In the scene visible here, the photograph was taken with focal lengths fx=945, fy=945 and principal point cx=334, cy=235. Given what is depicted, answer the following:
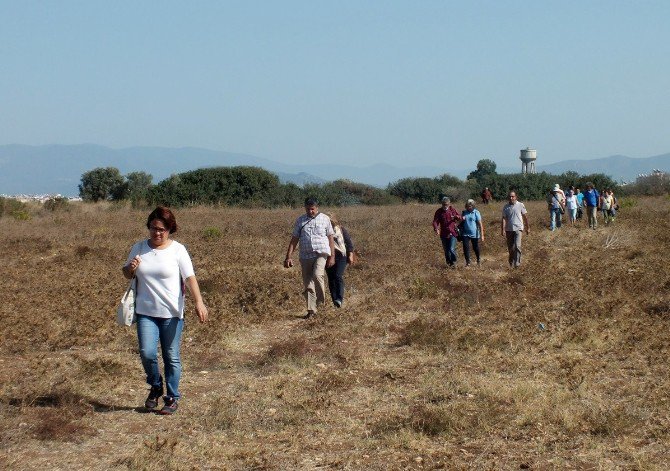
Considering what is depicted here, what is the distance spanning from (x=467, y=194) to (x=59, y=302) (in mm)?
62063

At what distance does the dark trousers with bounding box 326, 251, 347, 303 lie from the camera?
13484 mm

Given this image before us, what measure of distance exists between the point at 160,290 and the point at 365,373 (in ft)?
8.99

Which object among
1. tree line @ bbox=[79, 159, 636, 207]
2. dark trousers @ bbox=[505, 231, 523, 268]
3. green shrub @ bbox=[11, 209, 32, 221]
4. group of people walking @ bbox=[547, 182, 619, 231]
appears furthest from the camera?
tree line @ bbox=[79, 159, 636, 207]

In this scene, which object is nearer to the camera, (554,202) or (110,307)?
(110,307)

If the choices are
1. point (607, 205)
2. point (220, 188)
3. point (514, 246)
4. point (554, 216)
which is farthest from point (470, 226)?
point (220, 188)

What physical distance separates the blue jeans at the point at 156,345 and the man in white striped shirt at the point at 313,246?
16.1 ft

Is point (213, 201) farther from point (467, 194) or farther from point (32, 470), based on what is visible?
point (32, 470)

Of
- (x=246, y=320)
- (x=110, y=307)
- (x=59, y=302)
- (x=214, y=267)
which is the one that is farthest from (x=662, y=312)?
(x=214, y=267)

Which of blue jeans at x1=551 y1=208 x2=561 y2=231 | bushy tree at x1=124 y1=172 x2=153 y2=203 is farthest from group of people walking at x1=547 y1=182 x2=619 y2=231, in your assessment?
bushy tree at x1=124 y1=172 x2=153 y2=203

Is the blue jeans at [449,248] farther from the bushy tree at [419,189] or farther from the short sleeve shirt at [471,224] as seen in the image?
the bushy tree at [419,189]

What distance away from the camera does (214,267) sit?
1938 cm

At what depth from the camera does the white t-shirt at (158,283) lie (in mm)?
7500

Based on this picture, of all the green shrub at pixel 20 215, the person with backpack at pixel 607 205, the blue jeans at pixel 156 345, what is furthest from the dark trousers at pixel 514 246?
the green shrub at pixel 20 215

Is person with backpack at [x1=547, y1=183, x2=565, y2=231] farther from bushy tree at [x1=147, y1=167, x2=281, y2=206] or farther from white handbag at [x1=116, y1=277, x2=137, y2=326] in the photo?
Answer: bushy tree at [x1=147, y1=167, x2=281, y2=206]
